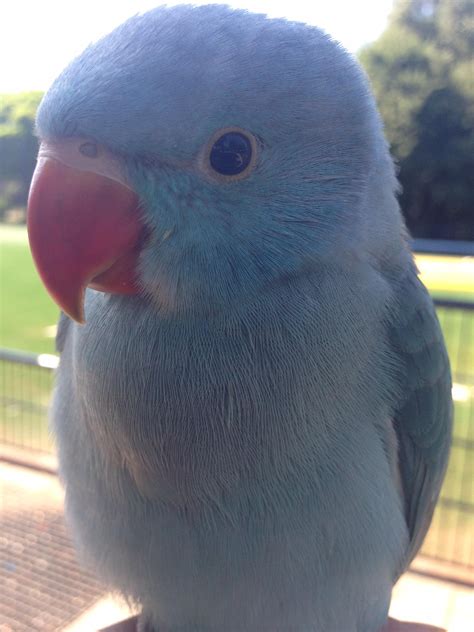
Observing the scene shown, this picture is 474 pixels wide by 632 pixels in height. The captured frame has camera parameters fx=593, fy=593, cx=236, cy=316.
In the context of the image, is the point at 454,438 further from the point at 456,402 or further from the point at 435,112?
the point at 435,112

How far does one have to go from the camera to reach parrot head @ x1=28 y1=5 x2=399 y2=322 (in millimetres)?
926

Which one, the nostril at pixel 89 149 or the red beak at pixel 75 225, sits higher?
the nostril at pixel 89 149

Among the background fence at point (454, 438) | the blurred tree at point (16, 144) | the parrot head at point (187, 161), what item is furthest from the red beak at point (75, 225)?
the background fence at point (454, 438)

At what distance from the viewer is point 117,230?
0.96 meters

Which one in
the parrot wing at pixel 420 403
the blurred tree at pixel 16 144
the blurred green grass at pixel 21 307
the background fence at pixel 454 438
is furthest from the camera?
the blurred green grass at pixel 21 307

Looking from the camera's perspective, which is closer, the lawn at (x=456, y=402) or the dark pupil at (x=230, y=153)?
the dark pupil at (x=230, y=153)

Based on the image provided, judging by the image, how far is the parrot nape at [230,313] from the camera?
3.12 ft

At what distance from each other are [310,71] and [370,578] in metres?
1.08

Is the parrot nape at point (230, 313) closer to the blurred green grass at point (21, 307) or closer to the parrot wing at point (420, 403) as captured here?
the parrot wing at point (420, 403)

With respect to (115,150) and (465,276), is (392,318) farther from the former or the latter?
(465,276)

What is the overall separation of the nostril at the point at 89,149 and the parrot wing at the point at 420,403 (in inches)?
28.1

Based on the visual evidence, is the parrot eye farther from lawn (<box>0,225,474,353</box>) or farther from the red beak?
lawn (<box>0,225,474,353</box>)

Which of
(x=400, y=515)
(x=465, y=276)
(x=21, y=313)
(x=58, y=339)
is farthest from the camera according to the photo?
(x=21, y=313)

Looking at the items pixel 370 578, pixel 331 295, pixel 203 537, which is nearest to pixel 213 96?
pixel 331 295
